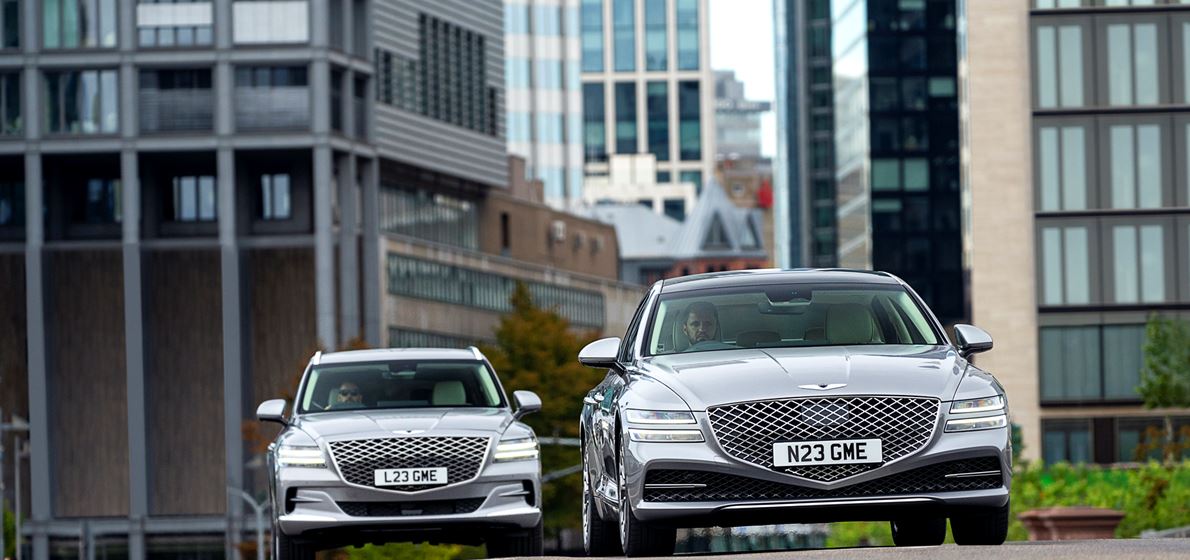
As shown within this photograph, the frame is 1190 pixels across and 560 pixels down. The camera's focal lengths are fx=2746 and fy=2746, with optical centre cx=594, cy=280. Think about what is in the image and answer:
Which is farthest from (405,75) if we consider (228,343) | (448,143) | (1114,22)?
(1114,22)

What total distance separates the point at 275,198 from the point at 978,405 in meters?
75.1

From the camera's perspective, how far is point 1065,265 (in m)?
80.8

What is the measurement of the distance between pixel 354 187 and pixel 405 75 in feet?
20.5

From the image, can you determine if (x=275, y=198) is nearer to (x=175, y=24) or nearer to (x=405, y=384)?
(x=175, y=24)

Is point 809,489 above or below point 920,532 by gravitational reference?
above

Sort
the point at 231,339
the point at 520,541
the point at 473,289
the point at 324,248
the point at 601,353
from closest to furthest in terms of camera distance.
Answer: the point at 601,353 < the point at 520,541 < the point at 231,339 < the point at 324,248 < the point at 473,289

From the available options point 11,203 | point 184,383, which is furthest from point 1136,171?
point 11,203

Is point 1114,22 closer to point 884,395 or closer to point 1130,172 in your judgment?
point 1130,172

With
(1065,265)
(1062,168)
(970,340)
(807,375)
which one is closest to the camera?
(807,375)

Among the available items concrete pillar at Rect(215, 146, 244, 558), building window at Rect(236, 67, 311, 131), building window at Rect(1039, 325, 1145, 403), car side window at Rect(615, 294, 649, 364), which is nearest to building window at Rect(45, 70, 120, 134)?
concrete pillar at Rect(215, 146, 244, 558)

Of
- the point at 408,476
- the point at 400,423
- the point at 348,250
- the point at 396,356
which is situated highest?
the point at 348,250

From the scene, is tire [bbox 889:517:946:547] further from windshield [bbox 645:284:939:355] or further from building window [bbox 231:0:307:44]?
building window [bbox 231:0:307:44]

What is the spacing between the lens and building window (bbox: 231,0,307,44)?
8438cm

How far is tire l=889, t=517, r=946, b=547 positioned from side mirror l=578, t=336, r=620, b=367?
2322 millimetres
